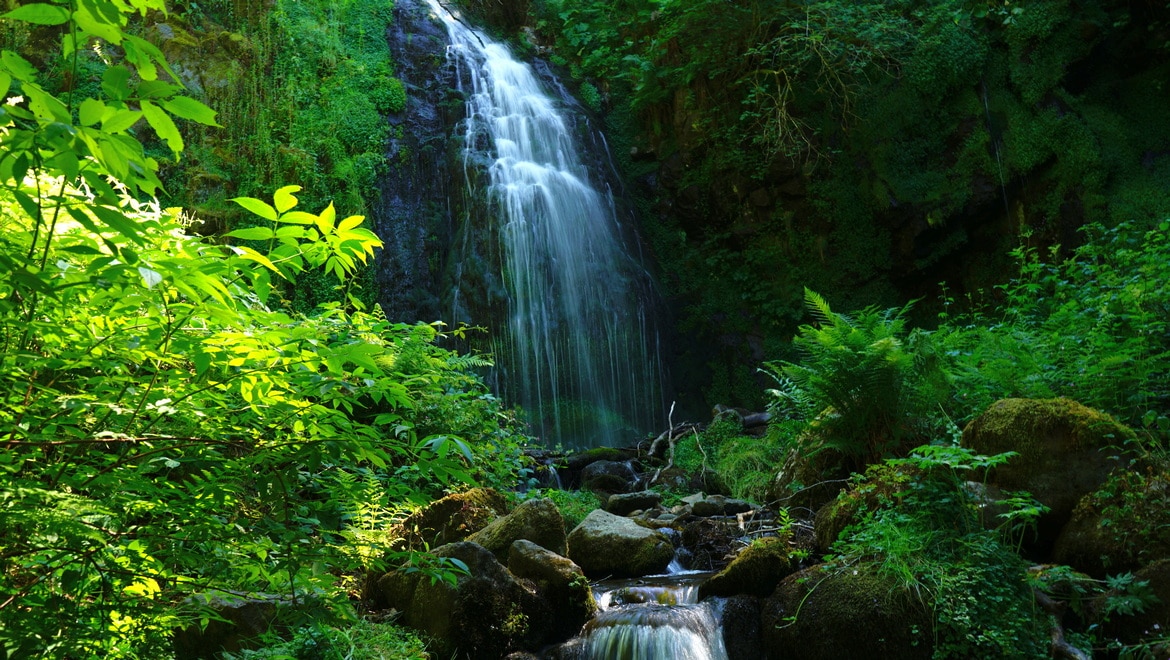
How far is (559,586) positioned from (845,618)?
6.26 ft

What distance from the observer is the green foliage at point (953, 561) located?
363 centimetres

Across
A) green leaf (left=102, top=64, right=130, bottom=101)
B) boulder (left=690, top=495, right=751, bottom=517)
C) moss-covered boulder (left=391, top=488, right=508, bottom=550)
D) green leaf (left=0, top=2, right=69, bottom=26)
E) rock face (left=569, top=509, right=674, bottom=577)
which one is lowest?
rock face (left=569, top=509, right=674, bottom=577)

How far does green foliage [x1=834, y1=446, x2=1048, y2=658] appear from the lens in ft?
11.9

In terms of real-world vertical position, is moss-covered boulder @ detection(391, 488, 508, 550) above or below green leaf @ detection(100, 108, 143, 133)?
below

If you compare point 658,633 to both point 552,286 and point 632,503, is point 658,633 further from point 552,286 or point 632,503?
point 552,286

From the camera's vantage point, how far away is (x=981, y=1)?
950 cm

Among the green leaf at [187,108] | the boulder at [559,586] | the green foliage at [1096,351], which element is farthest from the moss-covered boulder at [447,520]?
the green leaf at [187,108]

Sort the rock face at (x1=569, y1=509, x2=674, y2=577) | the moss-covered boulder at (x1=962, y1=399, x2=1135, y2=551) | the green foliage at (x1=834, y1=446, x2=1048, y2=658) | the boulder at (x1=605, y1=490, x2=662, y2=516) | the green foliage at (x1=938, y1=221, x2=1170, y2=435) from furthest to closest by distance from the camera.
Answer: the boulder at (x1=605, y1=490, x2=662, y2=516), the rock face at (x1=569, y1=509, x2=674, y2=577), the green foliage at (x1=938, y1=221, x2=1170, y2=435), the moss-covered boulder at (x1=962, y1=399, x2=1135, y2=551), the green foliage at (x1=834, y1=446, x2=1048, y2=658)

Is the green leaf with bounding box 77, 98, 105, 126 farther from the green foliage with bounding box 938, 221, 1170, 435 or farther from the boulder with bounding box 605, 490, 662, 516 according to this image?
the boulder with bounding box 605, 490, 662, 516

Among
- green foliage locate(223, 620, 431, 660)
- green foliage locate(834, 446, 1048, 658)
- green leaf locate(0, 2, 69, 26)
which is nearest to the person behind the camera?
green leaf locate(0, 2, 69, 26)

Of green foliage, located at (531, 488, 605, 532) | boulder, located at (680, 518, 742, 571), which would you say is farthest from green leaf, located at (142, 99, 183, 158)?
green foliage, located at (531, 488, 605, 532)

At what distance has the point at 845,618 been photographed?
4051mm

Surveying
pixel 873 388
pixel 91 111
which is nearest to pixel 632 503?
pixel 873 388

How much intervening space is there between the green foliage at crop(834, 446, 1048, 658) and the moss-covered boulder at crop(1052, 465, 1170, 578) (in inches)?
16.0
